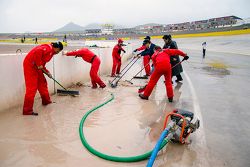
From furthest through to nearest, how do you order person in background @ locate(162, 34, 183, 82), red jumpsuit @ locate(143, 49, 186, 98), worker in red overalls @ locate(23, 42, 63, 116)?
person in background @ locate(162, 34, 183, 82)
red jumpsuit @ locate(143, 49, 186, 98)
worker in red overalls @ locate(23, 42, 63, 116)

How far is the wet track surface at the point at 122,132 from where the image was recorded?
11.8 ft

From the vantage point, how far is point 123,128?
4.78 metres

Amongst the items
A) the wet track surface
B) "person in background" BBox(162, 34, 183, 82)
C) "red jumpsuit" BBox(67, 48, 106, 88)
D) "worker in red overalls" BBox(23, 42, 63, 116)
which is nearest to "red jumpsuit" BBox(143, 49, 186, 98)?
the wet track surface

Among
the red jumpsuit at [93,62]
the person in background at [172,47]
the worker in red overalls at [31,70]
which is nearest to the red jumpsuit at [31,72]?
the worker in red overalls at [31,70]

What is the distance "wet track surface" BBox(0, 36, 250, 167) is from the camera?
360cm

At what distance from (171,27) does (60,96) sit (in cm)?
6259

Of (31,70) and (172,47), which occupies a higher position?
(172,47)

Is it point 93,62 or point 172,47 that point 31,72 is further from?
point 172,47

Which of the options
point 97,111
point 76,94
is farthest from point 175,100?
point 76,94

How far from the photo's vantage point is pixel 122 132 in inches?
180

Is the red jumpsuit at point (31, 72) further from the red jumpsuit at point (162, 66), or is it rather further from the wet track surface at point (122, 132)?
the red jumpsuit at point (162, 66)

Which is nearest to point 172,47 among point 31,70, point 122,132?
point 122,132

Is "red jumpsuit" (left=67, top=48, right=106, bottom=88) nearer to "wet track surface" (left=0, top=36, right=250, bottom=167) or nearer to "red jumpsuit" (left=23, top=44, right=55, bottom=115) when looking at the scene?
"wet track surface" (left=0, top=36, right=250, bottom=167)

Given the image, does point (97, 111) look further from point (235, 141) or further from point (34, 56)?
point (235, 141)
